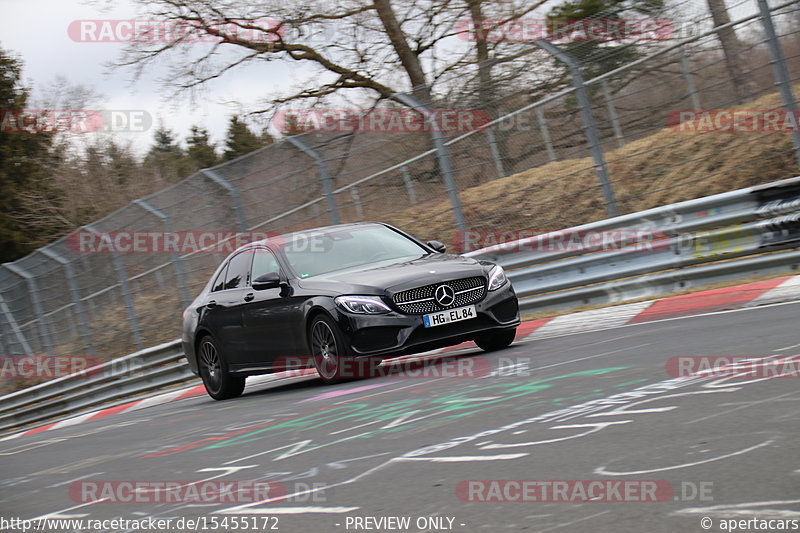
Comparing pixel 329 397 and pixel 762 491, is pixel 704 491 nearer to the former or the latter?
pixel 762 491

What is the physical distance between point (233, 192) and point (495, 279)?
7.09m

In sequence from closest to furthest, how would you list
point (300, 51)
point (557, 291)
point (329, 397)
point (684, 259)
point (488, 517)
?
1. point (488, 517)
2. point (329, 397)
3. point (684, 259)
4. point (557, 291)
5. point (300, 51)

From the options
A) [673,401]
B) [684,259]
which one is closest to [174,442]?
[673,401]

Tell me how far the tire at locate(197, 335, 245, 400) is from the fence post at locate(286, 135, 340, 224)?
3840mm

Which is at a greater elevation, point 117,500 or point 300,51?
point 300,51

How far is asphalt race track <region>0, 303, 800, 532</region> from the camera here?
3.89m

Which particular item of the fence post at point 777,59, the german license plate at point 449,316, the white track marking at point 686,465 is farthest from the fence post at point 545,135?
the white track marking at point 686,465

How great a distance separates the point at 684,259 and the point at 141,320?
10.4 m

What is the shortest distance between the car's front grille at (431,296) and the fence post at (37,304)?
14.2 m

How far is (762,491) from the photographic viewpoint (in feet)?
11.9


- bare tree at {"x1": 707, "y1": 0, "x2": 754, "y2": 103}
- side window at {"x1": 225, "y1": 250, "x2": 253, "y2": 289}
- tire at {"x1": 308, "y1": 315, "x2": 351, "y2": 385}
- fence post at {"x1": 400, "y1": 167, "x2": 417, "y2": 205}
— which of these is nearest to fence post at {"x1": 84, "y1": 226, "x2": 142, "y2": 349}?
fence post at {"x1": 400, "y1": 167, "x2": 417, "y2": 205}

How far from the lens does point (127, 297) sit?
1816 cm

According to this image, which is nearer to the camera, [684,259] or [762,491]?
[762,491]

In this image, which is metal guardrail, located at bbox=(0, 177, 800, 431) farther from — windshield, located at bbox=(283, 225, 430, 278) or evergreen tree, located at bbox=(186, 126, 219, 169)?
evergreen tree, located at bbox=(186, 126, 219, 169)
